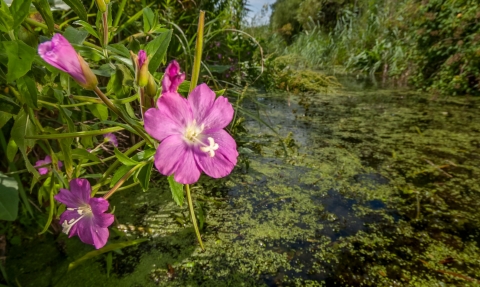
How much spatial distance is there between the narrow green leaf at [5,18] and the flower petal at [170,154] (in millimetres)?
264

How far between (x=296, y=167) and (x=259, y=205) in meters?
0.41

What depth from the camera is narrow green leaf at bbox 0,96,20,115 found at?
52 centimetres

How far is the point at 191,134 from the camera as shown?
1.51ft

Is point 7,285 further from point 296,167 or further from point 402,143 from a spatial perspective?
point 402,143

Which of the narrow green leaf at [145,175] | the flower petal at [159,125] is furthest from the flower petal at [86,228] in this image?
the flower petal at [159,125]

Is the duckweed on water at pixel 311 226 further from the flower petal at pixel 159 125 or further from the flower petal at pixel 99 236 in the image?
the flower petal at pixel 159 125

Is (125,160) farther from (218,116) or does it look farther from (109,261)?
(109,261)

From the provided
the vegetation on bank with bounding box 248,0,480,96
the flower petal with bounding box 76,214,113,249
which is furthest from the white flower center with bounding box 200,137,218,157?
the vegetation on bank with bounding box 248,0,480,96

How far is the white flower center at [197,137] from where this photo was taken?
1.41ft

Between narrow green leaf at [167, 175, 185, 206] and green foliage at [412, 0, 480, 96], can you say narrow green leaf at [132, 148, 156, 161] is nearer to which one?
narrow green leaf at [167, 175, 185, 206]

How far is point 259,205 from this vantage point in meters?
Answer: 1.20

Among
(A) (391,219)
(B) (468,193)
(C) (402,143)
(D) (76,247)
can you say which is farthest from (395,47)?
(D) (76,247)

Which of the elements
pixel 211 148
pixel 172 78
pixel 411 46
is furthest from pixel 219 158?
pixel 411 46

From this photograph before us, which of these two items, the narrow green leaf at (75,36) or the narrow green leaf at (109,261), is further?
the narrow green leaf at (109,261)
